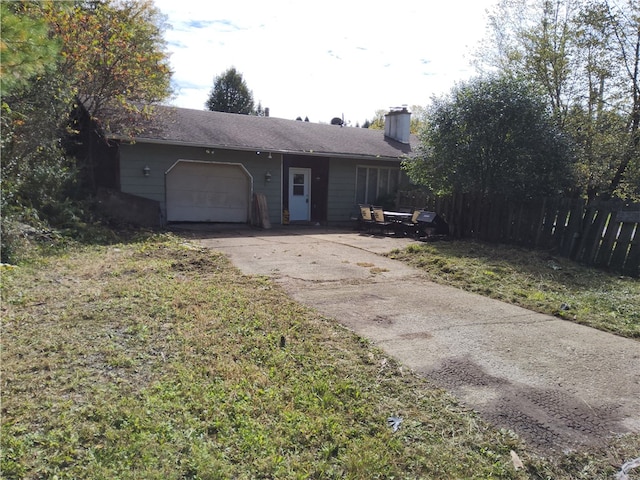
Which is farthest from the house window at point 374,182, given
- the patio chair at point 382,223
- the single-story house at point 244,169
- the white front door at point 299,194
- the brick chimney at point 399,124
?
the patio chair at point 382,223

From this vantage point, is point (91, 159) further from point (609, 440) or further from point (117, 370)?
point (609, 440)

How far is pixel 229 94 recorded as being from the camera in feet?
133

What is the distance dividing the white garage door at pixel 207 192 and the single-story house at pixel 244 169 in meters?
0.03

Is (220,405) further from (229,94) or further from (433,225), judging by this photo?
(229,94)

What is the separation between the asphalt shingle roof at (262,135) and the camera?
13.2 meters

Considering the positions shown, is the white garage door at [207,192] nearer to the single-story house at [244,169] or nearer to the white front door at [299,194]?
the single-story house at [244,169]

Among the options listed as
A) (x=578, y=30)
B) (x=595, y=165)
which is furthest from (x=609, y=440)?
(x=578, y=30)

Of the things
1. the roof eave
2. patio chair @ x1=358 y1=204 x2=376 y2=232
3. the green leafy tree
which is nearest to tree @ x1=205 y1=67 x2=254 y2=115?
the roof eave

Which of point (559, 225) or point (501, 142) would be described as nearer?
point (559, 225)

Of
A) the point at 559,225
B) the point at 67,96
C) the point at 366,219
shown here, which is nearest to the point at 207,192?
the point at 366,219

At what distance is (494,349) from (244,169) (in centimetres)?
1152

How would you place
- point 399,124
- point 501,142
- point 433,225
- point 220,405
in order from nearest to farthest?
point 220,405
point 501,142
point 433,225
point 399,124

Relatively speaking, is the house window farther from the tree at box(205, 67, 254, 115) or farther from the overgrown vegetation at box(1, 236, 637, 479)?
the tree at box(205, 67, 254, 115)

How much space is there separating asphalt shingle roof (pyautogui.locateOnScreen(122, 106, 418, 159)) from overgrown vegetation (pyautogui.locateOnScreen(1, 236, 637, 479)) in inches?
360
